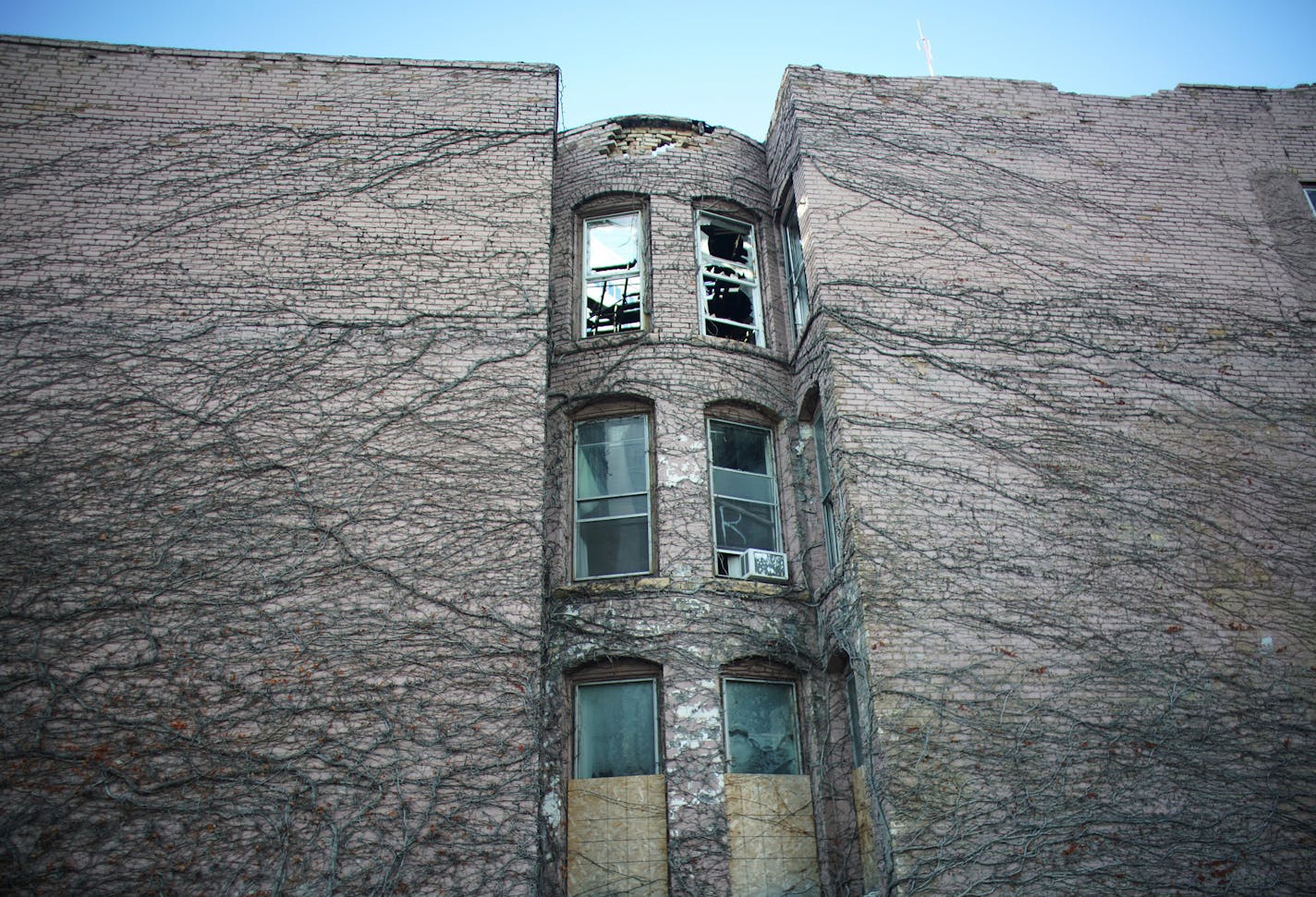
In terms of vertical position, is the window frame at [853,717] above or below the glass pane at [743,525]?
below

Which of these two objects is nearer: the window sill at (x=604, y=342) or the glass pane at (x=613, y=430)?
the glass pane at (x=613, y=430)

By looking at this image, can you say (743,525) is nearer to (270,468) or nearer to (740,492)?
(740,492)

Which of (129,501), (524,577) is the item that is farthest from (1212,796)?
(129,501)

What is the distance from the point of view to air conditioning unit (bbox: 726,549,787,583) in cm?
976

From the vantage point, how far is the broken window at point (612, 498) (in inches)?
392

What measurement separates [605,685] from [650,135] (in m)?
6.72

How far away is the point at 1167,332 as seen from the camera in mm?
10641

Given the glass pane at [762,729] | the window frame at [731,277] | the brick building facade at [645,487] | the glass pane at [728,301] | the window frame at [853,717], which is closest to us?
the brick building facade at [645,487]

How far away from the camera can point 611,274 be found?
38.3 feet

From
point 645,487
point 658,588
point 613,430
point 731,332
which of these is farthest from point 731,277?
point 658,588

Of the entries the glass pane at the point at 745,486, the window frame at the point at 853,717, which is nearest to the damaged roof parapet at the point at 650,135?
the glass pane at the point at 745,486

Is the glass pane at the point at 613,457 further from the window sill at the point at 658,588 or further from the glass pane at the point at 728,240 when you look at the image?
the glass pane at the point at 728,240

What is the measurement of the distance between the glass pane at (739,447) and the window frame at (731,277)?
1.04 meters

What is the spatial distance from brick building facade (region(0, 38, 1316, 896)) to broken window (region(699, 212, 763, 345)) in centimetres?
7
